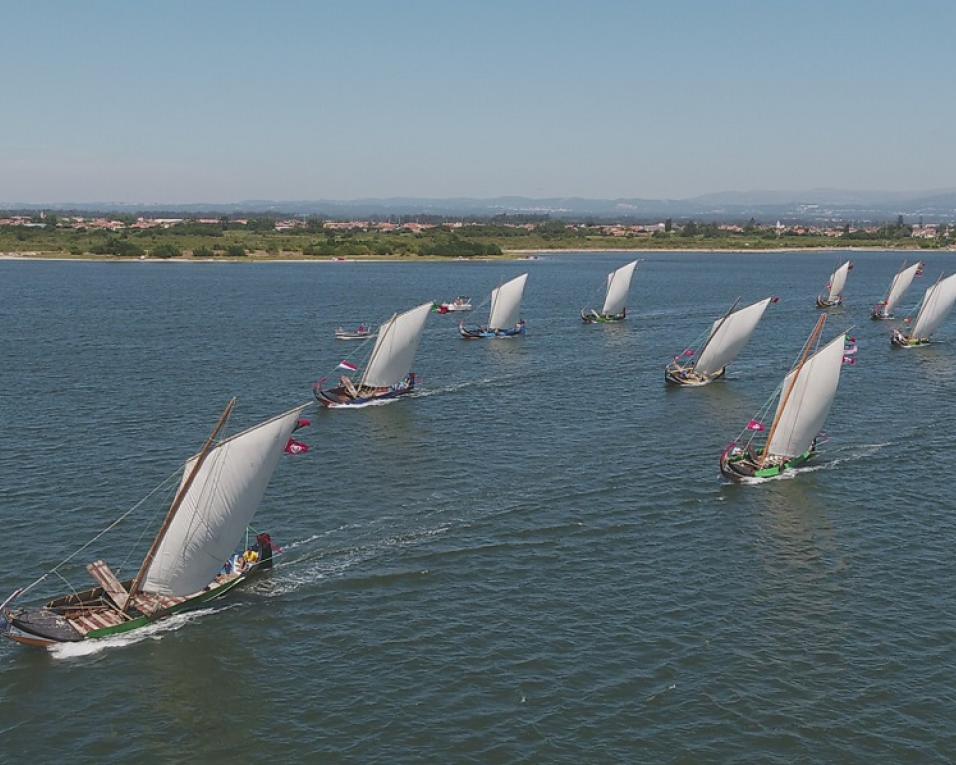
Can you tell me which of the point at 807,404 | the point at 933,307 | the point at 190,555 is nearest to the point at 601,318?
the point at 933,307


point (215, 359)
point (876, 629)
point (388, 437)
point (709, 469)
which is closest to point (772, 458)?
point (709, 469)

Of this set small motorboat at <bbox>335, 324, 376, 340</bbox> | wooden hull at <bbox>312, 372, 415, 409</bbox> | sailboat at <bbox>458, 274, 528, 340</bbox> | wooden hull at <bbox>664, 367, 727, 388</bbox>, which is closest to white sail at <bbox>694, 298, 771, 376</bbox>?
wooden hull at <bbox>664, 367, 727, 388</bbox>

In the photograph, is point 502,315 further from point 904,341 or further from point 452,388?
point 904,341

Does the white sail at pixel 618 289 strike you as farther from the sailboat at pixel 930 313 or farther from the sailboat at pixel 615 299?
the sailboat at pixel 930 313

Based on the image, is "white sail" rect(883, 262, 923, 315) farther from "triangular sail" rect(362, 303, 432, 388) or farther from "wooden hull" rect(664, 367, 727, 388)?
"triangular sail" rect(362, 303, 432, 388)

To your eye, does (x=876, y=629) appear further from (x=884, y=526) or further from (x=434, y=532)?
(x=434, y=532)

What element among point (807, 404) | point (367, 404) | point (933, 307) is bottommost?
point (367, 404)
